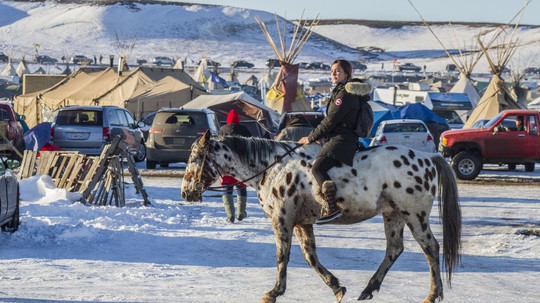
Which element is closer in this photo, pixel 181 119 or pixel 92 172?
pixel 92 172

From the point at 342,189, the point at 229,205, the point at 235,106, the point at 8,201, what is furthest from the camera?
the point at 235,106

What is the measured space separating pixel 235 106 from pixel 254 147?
32676mm

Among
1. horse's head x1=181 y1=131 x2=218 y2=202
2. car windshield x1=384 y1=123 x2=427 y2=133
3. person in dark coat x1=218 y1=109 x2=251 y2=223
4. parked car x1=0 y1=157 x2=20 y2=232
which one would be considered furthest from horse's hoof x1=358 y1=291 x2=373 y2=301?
car windshield x1=384 y1=123 x2=427 y2=133

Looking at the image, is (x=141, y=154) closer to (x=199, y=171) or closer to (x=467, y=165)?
(x=467, y=165)

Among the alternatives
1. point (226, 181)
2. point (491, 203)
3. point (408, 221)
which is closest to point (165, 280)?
point (408, 221)

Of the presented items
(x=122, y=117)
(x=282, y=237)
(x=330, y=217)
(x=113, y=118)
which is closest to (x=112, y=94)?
(x=122, y=117)

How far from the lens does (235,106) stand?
43.4 meters

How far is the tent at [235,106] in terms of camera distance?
139 feet

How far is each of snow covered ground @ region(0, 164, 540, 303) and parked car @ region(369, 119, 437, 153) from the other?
1200 centimetres

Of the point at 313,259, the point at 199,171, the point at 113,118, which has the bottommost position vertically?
the point at 113,118

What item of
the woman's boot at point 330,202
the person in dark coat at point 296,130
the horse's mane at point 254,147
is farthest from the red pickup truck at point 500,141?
the woman's boot at point 330,202

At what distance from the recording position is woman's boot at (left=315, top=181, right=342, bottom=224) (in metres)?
10.2

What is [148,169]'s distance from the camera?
30109 mm

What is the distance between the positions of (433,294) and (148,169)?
2045 cm
